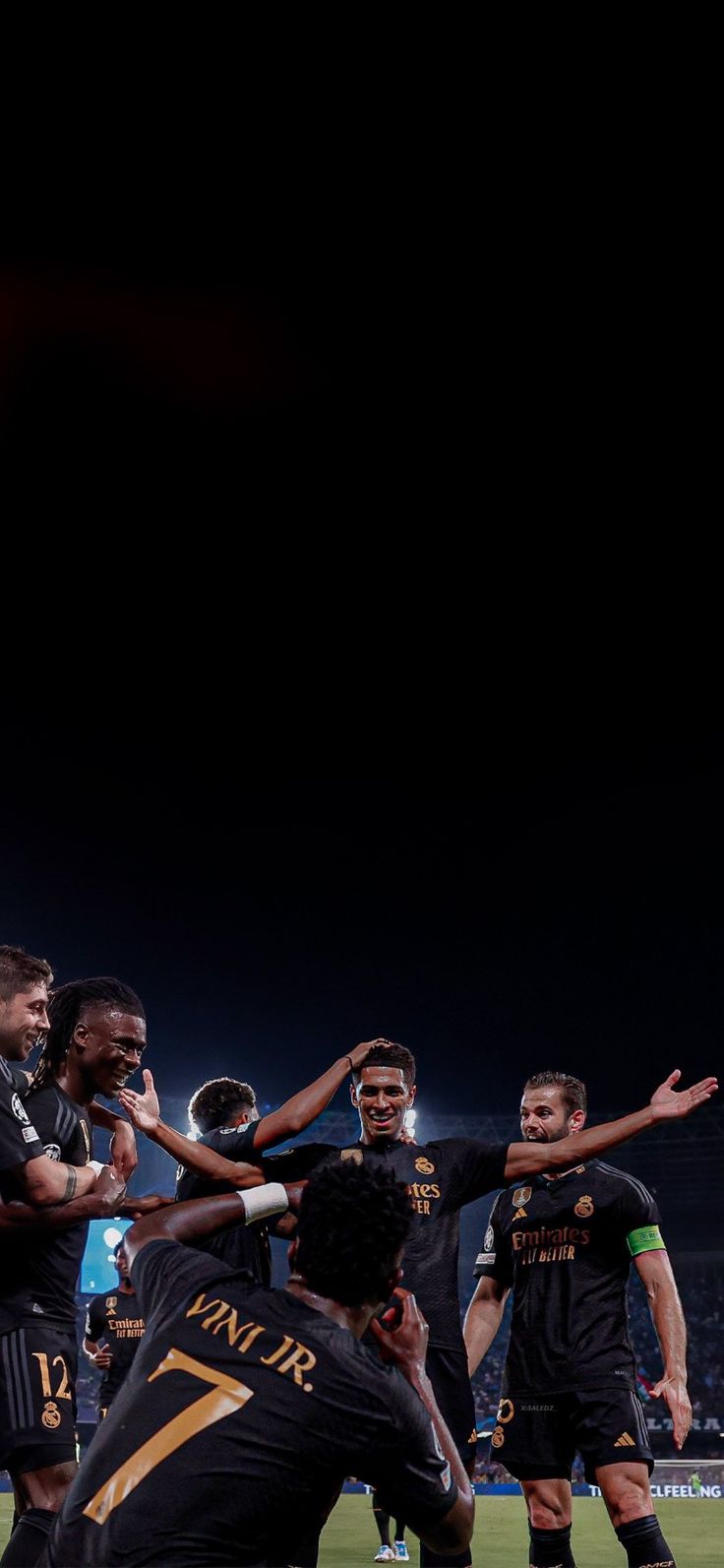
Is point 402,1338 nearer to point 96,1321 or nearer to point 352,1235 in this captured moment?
point 352,1235

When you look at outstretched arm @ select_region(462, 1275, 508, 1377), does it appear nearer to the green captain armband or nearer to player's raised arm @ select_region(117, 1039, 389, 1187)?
the green captain armband

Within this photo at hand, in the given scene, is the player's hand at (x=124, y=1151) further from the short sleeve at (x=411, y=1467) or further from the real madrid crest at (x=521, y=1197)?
the real madrid crest at (x=521, y=1197)

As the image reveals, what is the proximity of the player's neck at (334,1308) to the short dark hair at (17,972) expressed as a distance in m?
2.68

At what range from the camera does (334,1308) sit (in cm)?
349

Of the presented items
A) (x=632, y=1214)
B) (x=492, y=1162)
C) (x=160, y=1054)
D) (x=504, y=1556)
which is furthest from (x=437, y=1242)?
(x=160, y=1054)

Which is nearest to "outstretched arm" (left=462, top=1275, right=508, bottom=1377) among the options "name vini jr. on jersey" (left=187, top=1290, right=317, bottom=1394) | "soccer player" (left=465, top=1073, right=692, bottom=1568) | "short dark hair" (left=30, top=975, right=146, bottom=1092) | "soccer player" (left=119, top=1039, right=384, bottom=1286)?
"soccer player" (left=465, top=1073, right=692, bottom=1568)

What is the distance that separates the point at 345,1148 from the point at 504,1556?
5.94 meters

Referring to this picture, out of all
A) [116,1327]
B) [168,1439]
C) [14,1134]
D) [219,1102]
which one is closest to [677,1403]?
[219,1102]

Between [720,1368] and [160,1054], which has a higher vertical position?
[160,1054]

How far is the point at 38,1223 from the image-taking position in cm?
550

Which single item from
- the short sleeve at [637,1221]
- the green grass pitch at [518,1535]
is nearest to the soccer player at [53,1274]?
the short sleeve at [637,1221]

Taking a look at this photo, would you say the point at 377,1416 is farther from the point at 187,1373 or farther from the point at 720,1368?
the point at 720,1368

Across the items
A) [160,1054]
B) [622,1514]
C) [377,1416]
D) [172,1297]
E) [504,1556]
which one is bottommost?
[504,1556]

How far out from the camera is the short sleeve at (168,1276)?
11.5 feet
